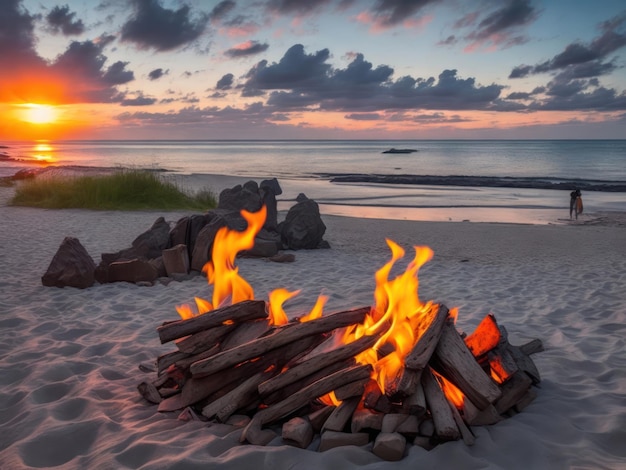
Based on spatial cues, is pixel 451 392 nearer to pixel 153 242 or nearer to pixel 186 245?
pixel 186 245

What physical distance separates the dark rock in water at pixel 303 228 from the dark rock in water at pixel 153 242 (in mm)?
2735

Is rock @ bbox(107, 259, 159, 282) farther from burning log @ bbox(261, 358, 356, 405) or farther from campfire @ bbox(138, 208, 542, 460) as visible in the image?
burning log @ bbox(261, 358, 356, 405)

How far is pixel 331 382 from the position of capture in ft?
11.9

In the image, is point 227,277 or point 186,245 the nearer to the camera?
point 227,277

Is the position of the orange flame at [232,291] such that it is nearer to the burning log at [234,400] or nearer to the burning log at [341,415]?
the burning log at [234,400]

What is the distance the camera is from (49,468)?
10.5 ft

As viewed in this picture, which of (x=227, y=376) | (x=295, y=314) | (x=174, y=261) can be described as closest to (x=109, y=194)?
(x=174, y=261)

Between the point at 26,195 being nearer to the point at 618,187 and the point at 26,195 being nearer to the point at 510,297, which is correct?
the point at 510,297

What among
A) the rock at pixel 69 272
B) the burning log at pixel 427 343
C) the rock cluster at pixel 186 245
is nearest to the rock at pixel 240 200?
the rock cluster at pixel 186 245

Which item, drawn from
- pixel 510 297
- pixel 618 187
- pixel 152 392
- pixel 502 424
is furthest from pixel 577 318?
pixel 618 187

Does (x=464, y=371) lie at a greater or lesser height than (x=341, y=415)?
greater

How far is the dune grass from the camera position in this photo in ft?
59.7

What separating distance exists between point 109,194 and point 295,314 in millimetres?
14163

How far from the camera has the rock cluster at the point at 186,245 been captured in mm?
8180
